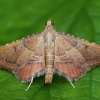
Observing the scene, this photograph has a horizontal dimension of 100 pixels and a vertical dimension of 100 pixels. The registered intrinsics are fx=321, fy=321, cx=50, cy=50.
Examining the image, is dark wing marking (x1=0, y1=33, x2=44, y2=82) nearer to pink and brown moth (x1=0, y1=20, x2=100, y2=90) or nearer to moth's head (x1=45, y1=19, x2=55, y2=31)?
pink and brown moth (x1=0, y1=20, x2=100, y2=90)

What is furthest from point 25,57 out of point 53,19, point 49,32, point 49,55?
point 53,19

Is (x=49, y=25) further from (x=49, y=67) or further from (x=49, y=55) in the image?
(x=49, y=67)

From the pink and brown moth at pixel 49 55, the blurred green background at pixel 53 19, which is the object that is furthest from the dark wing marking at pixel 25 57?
the blurred green background at pixel 53 19

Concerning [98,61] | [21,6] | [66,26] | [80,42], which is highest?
[21,6]

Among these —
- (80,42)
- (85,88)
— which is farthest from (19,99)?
(80,42)

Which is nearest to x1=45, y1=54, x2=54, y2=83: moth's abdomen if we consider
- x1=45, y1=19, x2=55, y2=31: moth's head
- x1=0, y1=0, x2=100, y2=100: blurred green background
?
x1=0, y1=0, x2=100, y2=100: blurred green background

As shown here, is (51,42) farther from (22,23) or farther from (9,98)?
(9,98)
